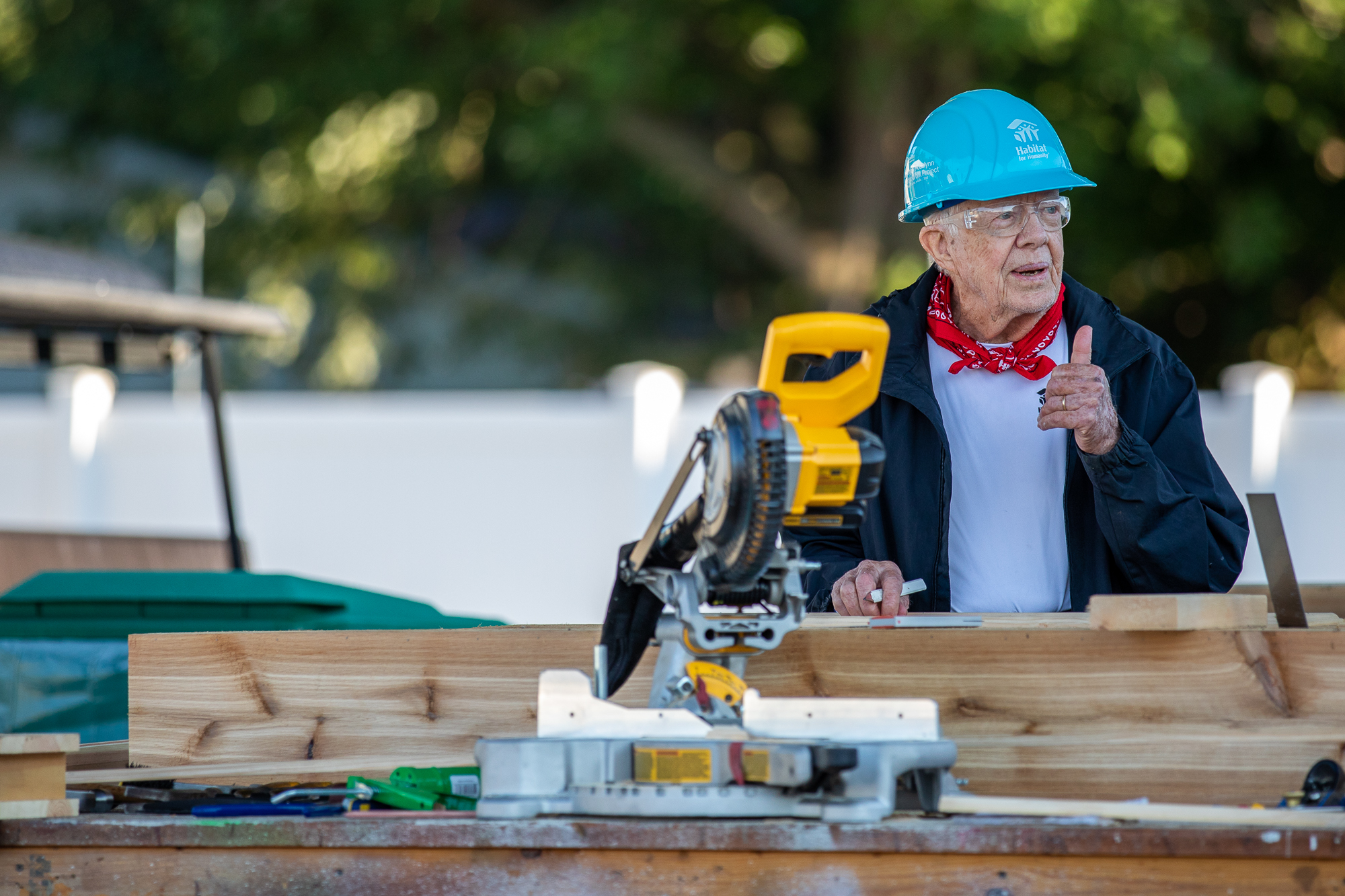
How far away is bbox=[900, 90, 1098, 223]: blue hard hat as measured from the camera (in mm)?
2826

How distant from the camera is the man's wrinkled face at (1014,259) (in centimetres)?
289

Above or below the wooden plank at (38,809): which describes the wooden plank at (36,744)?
above

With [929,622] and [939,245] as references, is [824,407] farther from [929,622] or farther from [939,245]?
[939,245]

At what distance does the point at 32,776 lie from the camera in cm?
202

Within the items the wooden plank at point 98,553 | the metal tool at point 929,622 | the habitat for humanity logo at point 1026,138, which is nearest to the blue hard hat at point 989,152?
the habitat for humanity logo at point 1026,138

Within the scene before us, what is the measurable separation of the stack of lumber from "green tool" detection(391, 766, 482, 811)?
1.49 feet

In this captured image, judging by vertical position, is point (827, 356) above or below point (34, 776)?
above

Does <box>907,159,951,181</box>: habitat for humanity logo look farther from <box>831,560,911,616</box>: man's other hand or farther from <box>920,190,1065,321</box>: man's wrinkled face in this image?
<box>831,560,911,616</box>: man's other hand

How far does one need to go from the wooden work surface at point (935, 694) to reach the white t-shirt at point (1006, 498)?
2.12ft

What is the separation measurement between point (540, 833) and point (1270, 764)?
1.05 m

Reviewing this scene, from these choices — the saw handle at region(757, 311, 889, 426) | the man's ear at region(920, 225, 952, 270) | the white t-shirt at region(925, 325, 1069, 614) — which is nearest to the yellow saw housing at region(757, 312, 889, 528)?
the saw handle at region(757, 311, 889, 426)

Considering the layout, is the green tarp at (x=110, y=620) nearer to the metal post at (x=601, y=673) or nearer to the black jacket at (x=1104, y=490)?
the black jacket at (x=1104, y=490)

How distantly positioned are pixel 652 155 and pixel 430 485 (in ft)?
14.3

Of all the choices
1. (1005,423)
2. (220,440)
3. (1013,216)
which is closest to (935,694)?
(1005,423)
